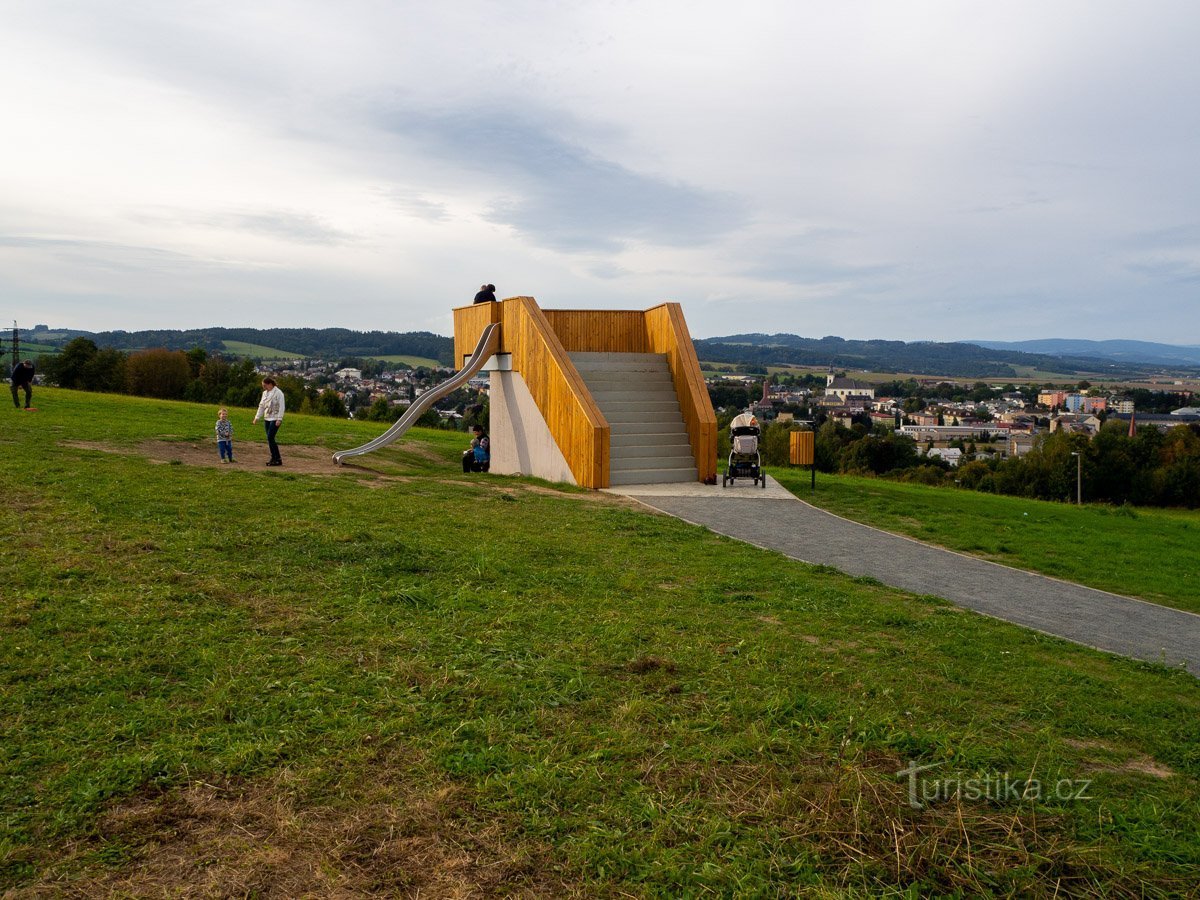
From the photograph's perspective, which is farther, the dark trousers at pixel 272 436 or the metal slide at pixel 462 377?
the metal slide at pixel 462 377

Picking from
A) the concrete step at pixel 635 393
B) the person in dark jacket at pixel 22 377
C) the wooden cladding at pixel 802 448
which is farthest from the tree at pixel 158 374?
the wooden cladding at pixel 802 448

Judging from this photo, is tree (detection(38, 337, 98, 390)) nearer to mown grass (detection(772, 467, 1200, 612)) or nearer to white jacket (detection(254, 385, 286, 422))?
white jacket (detection(254, 385, 286, 422))

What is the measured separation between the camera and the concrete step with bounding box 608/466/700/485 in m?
15.7

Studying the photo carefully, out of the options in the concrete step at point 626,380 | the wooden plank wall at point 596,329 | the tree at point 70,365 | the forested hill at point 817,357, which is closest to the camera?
the concrete step at point 626,380

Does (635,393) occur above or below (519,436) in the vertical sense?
Answer: above

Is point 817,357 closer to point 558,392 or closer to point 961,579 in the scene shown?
point 558,392

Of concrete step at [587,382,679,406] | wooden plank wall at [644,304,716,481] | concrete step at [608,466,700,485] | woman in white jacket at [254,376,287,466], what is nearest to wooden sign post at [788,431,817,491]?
wooden plank wall at [644,304,716,481]

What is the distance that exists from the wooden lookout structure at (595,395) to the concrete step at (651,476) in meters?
0.02

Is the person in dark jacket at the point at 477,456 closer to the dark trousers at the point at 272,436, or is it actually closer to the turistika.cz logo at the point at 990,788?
the dark trousers at the point at 272,436

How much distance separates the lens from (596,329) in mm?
19562

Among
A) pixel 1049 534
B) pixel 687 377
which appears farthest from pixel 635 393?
pixel 1049 534

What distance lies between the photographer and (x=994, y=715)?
4.80 meters

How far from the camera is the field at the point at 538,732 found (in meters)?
3.18

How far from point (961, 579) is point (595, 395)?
32.4ft
